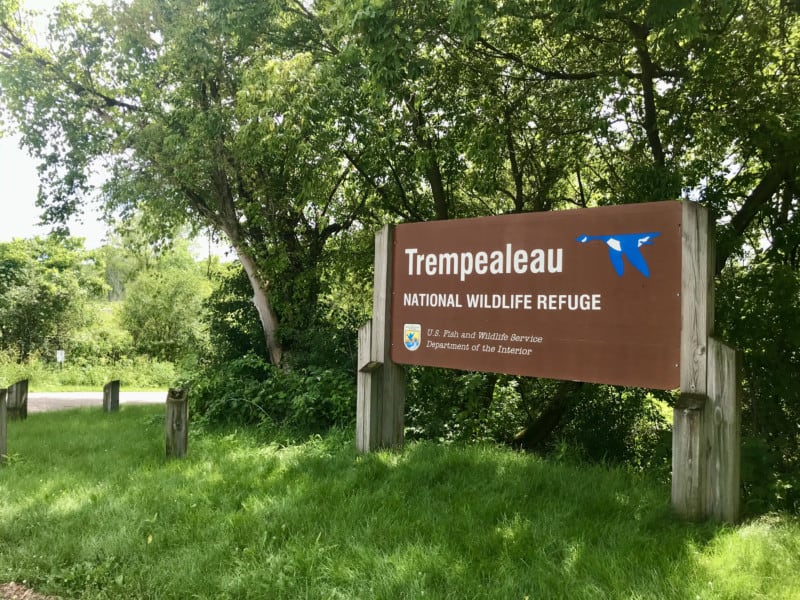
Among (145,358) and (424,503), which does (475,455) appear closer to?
(424,503)

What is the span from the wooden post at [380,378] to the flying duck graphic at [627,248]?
220 cm

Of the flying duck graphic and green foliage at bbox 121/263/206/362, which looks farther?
green foliage at bbox 121/263/206/362

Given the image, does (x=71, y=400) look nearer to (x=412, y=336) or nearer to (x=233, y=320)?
(x=233, y=320)

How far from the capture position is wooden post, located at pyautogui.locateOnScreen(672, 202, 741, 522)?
3.61m

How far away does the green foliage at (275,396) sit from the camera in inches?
297

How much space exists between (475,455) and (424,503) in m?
1.13

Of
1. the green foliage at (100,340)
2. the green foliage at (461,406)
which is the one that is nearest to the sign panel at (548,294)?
the green foliage at (461,406)

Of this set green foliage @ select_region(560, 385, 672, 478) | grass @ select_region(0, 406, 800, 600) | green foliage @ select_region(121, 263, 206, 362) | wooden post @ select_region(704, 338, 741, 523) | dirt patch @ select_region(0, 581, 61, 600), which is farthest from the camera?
green foliage @ select_region(121, 263, 206, 362)

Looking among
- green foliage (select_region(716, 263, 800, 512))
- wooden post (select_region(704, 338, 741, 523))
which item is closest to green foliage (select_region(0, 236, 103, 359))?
green foliage (select_region(716, 263, 800, 512))

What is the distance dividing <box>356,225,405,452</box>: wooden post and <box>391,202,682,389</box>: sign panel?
0.32ft

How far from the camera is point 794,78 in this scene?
6832 millimetres

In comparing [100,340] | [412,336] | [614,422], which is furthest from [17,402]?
[100,340]

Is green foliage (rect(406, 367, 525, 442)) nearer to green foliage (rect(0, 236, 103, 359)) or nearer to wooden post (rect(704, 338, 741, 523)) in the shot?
wooden post (rect(704, 338, 741, 523))

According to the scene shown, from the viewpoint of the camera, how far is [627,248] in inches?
161
